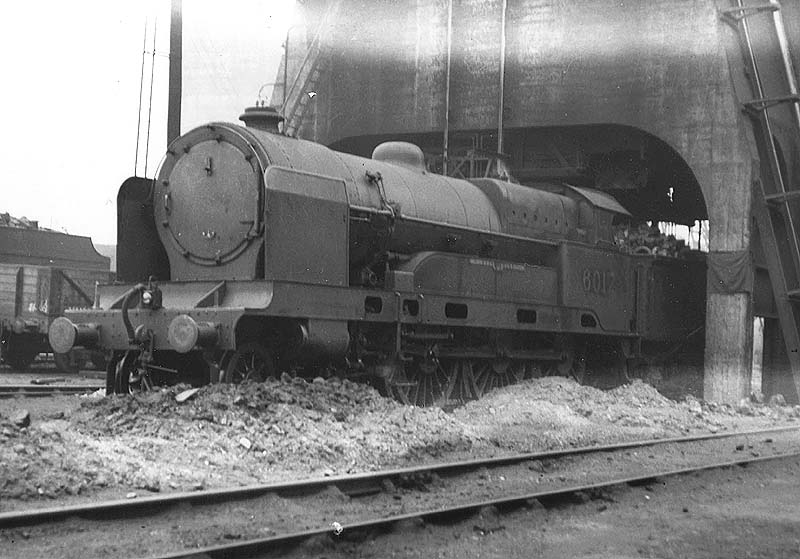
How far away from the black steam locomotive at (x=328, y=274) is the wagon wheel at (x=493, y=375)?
22 mm

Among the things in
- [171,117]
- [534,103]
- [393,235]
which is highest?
[534,103]

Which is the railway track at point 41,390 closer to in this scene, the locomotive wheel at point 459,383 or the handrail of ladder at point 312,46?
the locomotive wheel at point 459,383

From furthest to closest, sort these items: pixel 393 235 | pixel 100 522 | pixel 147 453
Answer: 1. pixel 393 235
2. pixel 147 453
3. pixel 100 522

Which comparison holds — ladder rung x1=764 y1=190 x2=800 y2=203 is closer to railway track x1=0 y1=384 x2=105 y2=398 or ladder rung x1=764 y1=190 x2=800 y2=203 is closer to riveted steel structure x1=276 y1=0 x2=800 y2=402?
riveted steel structure x1=276 y1=0 x2=800 y2=402

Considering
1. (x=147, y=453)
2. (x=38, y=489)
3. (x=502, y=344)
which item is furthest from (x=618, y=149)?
(x=38, y=489)

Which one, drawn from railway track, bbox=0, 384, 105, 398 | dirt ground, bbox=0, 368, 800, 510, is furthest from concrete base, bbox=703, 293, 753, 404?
railway track, bbox=0, 384, 105, 398

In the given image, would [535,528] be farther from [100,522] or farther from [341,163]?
[341,163]

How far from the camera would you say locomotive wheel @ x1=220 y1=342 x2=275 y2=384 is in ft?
33.0

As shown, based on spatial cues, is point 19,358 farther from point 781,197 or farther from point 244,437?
point 781,197

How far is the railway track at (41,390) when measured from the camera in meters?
13.9

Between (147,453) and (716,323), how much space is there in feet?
38.4

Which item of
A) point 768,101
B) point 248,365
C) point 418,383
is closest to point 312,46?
point 768,101

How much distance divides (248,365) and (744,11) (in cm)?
1108

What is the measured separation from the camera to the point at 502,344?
45.0 ft
